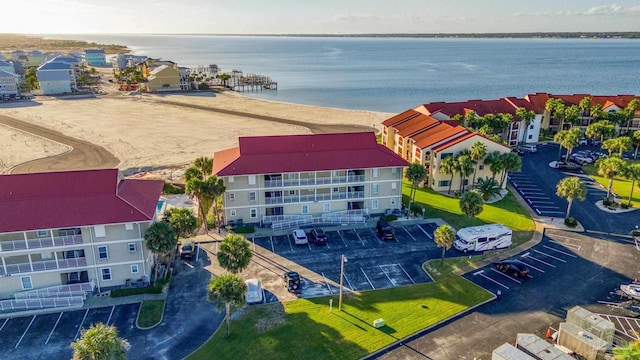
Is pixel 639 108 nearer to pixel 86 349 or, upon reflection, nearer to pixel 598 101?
pixel 598 101

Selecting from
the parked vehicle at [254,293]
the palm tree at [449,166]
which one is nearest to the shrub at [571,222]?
the palm tree at [449,166]

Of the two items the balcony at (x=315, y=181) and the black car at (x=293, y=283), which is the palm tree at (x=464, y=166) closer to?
the balcony at (x=315, y=181)

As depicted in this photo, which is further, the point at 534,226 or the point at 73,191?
the point at 534,226

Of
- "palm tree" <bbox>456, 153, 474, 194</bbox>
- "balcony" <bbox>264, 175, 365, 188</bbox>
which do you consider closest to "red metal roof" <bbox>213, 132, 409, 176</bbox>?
"balcony" <bbox>264, 175, 365, 188</bbox>

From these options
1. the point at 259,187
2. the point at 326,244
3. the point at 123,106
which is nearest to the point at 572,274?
the point at 326,244

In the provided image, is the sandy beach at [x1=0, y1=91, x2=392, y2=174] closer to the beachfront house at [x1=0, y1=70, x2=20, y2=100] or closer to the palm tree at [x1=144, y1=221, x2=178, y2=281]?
the beachfront house at [x1=0, y1=70, x2=20, y2=100]

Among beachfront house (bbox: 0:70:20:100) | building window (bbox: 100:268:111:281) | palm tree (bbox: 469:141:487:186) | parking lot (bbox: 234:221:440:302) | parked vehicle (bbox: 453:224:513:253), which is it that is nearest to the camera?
building window (bbox: 100:268:111:281)
